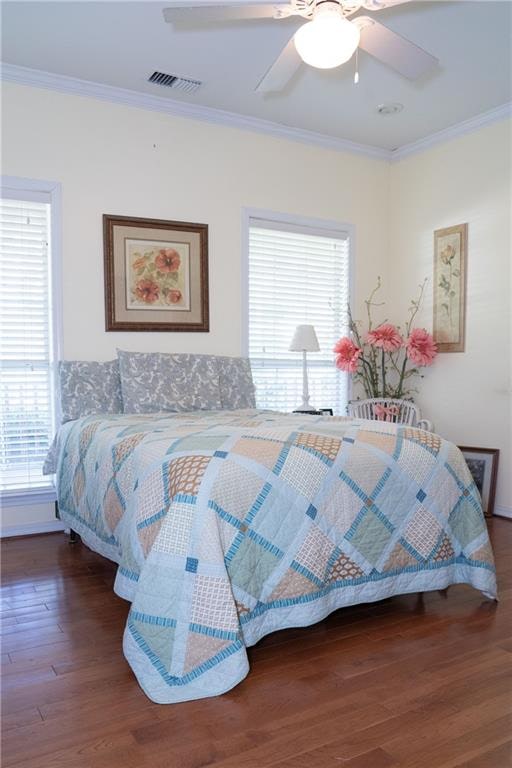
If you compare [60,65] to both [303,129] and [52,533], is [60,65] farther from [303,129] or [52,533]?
[52,533]

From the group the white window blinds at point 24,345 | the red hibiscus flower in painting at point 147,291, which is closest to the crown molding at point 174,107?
the white window blinds at point 24,345

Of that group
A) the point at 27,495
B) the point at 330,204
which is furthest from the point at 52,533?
the point at 330,204

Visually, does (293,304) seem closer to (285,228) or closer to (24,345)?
(285,228)

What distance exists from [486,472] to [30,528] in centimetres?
310

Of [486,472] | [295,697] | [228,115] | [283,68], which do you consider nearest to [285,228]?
[228,115]

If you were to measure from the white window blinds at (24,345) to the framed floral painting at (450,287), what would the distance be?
2910 millimetres

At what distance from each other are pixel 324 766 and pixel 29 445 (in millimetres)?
2838

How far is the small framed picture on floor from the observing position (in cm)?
425

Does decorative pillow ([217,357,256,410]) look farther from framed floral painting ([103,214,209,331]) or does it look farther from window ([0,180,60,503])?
window ([0,180,60,503])

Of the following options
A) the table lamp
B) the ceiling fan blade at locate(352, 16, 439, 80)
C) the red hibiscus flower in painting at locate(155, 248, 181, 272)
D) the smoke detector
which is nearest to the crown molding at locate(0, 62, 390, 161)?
the smoke detector

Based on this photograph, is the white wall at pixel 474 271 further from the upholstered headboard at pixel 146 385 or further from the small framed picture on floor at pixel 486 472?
the upholstered headboard at pixel 146 385

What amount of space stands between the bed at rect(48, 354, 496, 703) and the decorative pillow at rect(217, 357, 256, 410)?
3.82ft

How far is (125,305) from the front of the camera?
404 cm

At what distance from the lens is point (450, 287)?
4.68m
